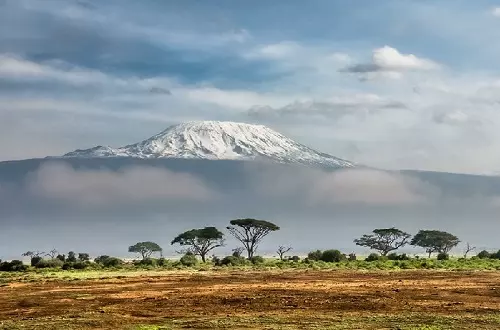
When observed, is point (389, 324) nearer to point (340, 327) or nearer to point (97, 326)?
point (340, 327)

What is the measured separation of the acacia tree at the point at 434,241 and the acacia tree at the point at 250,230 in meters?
31.1

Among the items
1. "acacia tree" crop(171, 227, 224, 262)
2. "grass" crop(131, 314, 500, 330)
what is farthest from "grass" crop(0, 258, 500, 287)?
"acacia tree" crop(171, 227, 224, 262)

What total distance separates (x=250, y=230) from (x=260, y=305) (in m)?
97.2

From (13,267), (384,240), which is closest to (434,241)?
(384,240)

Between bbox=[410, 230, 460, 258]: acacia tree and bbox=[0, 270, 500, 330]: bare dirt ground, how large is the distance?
97949 millimetres

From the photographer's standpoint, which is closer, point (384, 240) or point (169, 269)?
point (169, 269)

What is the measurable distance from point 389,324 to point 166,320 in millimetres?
8061

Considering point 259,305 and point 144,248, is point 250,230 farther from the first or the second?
point 259,305

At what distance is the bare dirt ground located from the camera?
24750 millimetres

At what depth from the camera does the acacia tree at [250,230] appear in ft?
410

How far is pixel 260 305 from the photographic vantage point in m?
29.9

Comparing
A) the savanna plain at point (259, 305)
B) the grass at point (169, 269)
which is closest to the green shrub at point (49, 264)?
the grass at point (169, 269)

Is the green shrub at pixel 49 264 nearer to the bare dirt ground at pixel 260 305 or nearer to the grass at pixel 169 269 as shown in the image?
the grass at pixel 169 269

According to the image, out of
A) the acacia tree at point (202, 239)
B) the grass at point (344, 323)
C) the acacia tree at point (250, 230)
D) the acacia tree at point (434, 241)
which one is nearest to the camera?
the grass at point (344, 323)
